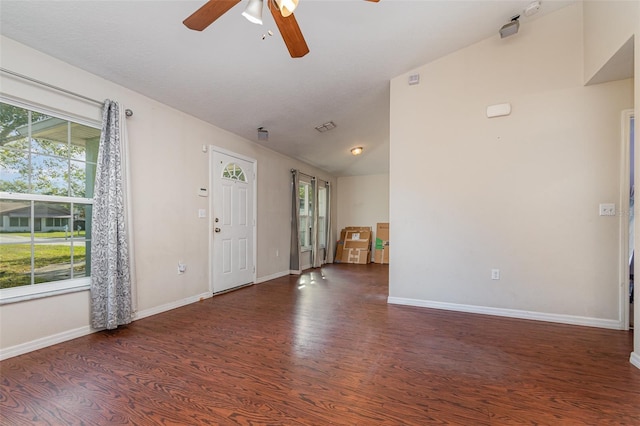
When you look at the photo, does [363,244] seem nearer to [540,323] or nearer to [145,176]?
[540,323]

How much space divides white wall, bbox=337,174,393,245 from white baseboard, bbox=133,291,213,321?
4922 mm

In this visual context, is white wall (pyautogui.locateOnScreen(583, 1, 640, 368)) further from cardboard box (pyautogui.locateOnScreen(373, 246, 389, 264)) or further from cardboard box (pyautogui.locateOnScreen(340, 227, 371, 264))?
cardboard box (pyautogui.locateOnScreen(340, 227, 371, 264))

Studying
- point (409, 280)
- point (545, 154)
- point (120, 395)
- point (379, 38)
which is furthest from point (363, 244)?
point (120, 395)

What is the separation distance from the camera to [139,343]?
262 centimetres

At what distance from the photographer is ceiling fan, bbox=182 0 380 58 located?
164 cm

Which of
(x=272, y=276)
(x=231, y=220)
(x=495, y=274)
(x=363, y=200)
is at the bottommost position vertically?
(x=272, y=276)

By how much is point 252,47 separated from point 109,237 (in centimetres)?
233

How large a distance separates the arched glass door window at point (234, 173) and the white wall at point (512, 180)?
2472 millimetres

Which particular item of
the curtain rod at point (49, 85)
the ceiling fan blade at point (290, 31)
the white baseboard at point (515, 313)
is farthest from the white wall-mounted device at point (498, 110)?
the curtain rod at point (49, 85)

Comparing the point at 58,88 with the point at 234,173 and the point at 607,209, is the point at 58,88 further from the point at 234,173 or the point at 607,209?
the point at 607,209

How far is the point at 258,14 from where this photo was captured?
5.64 feet

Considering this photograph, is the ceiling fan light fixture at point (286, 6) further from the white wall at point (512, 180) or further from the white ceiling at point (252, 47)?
the white wall at point (512, 180)

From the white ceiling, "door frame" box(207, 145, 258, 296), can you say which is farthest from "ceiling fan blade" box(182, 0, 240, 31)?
"door frame" box(207, 145, 258, 296)

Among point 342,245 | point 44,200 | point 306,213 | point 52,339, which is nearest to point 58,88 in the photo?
point 44,200
